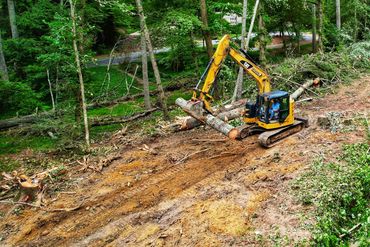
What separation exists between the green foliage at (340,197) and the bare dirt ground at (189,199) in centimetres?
35

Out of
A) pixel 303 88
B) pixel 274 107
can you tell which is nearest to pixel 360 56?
pixel 303 88

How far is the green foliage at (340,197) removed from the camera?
773cm

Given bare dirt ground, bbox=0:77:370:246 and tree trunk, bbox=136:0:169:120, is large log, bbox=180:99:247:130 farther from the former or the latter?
tree trunk, bbox=136:0:169:120

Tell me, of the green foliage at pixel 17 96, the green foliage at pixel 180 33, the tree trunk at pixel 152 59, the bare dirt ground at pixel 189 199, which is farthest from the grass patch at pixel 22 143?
the green foliage at pixel 180 33

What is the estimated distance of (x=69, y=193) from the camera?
11172 mm

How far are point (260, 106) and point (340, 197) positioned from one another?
4647mm

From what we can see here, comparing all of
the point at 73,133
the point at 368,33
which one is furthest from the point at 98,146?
the point at 368,33

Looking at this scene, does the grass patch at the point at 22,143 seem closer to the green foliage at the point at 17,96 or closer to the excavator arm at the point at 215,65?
the green foliage at the point at 17,96

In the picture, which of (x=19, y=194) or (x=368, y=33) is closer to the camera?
(x=19, y=194)

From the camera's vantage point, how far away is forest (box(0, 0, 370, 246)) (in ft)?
28.5

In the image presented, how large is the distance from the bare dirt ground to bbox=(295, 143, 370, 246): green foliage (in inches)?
13.6

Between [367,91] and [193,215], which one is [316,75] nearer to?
[367,91]

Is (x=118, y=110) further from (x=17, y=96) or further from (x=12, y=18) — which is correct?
(x=12, y=18)

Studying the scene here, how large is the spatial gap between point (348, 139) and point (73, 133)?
996 centimetres
